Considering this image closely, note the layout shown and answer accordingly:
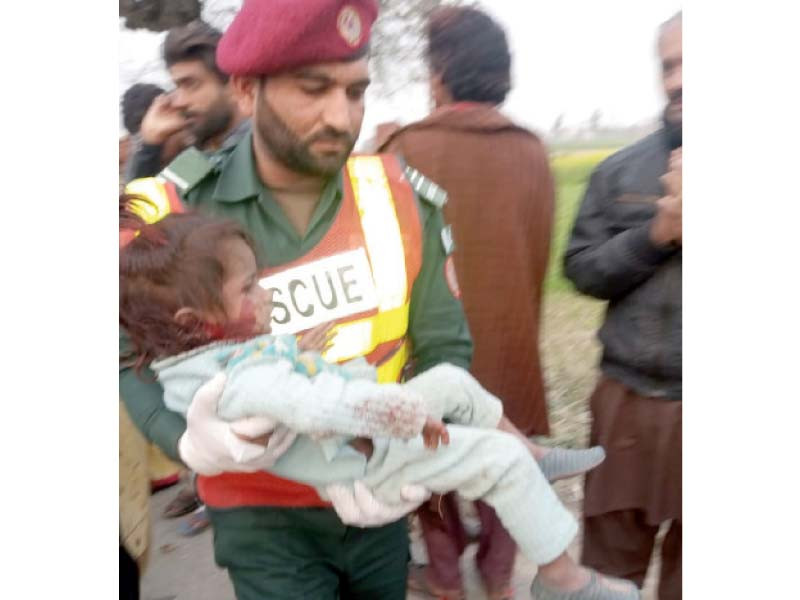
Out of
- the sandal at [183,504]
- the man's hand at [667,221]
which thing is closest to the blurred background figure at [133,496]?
the sandal at [183,504]

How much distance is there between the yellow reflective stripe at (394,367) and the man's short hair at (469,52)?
1.58ft

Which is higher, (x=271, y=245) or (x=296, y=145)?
(x=296, y=145)

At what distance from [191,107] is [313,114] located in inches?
10.0

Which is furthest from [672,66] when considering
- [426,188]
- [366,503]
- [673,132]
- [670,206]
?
[366,503]

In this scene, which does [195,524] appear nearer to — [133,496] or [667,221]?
[133,496]

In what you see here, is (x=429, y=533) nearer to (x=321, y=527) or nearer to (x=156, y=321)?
(x=321, y=527)

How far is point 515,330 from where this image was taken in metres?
1.39

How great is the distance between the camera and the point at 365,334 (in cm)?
135

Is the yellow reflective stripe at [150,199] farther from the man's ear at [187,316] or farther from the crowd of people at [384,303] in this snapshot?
the man's ear at [187,316]

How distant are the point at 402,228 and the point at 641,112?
47cm

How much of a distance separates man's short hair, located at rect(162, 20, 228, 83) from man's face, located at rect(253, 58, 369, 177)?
0.12m

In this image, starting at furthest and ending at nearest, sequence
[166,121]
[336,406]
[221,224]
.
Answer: [166,121] < [221,224] < [336,406]

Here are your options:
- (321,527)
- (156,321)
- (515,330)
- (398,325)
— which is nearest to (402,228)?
(398,325)

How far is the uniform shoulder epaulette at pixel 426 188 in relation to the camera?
1367mm
